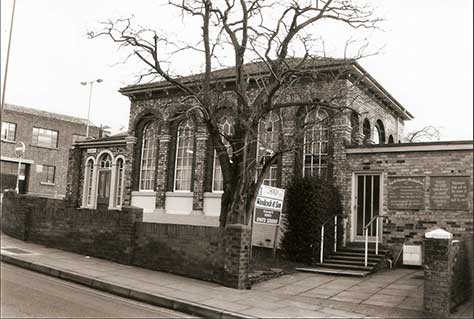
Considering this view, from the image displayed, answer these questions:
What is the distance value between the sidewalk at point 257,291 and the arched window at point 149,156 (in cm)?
723

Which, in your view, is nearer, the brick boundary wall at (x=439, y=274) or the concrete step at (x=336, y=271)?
the brick boundary wall at (x=439, y=274)

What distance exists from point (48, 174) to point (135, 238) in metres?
16.0

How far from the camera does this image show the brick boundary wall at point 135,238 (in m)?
10.5

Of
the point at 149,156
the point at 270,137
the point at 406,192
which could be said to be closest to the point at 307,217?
the point at 406,192

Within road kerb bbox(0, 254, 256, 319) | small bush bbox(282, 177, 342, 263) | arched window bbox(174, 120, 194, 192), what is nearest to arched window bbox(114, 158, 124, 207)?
arched window bbox(174, 120, 194, 192)

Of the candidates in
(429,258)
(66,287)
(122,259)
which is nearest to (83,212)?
(122,259)

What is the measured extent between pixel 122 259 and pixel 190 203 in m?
6.08

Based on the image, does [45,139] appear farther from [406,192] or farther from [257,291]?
[257,291]

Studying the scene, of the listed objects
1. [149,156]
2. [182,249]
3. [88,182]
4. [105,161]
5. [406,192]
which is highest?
[149,156]

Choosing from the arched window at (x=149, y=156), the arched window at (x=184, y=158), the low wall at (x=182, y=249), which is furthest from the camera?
the arched window at (x=149, y=156)

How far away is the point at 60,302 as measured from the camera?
780 centimetres

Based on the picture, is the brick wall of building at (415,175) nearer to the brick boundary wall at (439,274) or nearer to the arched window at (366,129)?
the arched window at (366,129)

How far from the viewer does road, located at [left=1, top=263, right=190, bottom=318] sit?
693 centimetres

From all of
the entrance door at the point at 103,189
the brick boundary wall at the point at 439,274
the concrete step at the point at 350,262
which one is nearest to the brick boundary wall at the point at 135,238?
the brick boundary wall at the point at 439,274
